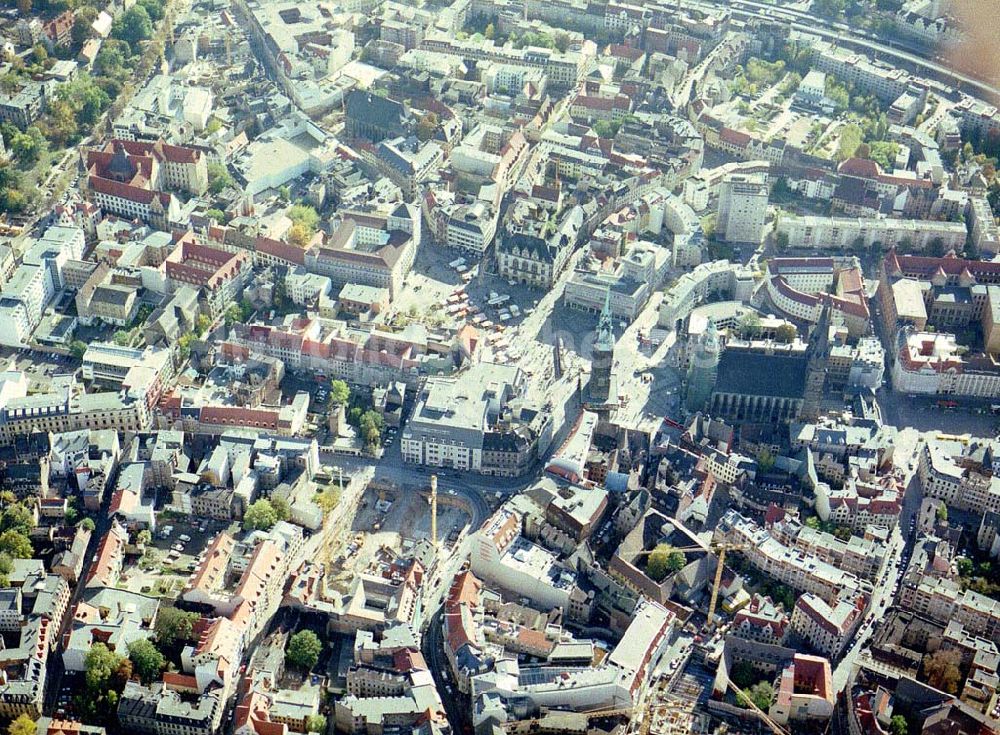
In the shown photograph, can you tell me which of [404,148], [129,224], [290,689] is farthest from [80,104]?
[290,689]

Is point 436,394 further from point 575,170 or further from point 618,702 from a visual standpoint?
point 575,170

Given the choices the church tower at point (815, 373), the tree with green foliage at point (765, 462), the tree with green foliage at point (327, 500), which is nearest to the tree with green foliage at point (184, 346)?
the tree with green foliage at point (327, 500)

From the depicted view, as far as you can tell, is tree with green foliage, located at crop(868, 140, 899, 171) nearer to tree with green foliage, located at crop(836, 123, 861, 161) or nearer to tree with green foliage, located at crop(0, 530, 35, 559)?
tree with green foliage, located at crop(836, 123, 861, 161)

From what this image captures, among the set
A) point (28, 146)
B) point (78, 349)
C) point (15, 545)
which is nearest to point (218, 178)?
point (28, 146)

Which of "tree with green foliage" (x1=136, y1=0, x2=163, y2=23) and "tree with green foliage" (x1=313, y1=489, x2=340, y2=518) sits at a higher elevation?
"tree with green foliage" (x1=136, y1=0, x2=163, y2=23)

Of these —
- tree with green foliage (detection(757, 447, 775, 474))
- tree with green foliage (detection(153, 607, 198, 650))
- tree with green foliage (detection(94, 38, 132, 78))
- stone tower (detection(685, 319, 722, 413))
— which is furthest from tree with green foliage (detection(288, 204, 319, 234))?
tree with green foliage (detection(757, 447, 775, 474))

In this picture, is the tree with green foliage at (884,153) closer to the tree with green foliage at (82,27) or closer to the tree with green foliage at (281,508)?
the tree with green foliage at (281,508)
